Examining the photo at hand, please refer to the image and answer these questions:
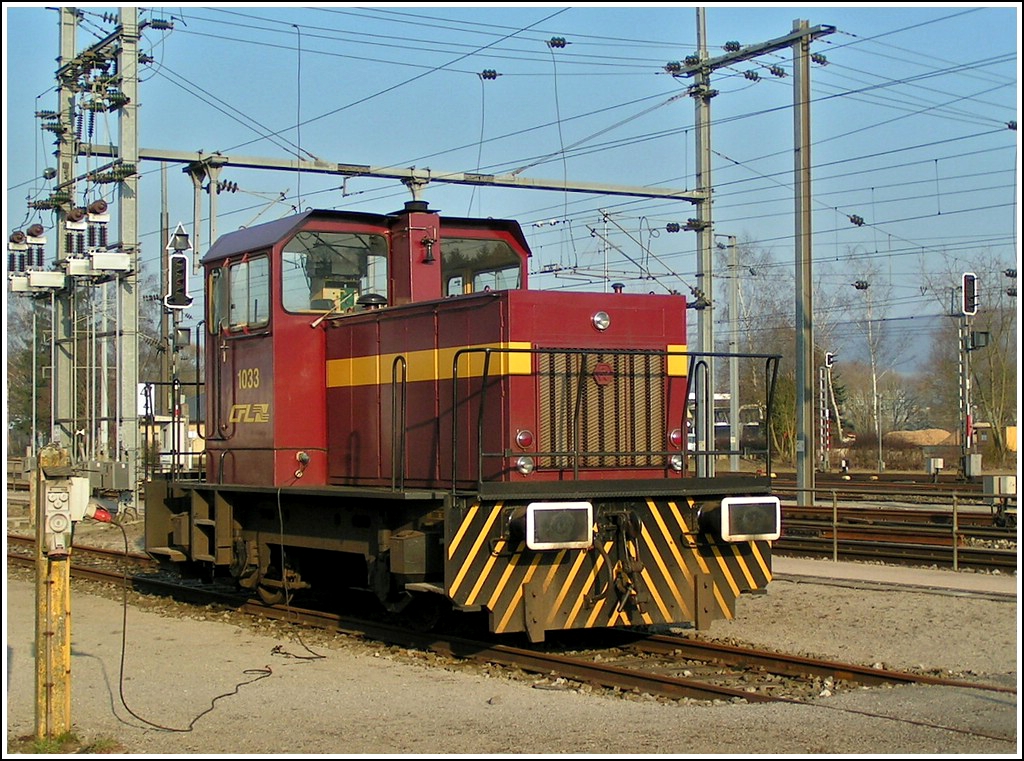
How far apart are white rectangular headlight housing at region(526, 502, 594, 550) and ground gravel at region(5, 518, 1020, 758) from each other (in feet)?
3.10

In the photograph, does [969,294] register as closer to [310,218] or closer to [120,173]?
[120,173]

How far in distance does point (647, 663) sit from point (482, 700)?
1800 millimetres

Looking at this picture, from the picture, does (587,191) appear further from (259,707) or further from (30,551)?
(259,707)

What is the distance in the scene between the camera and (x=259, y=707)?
7273mm

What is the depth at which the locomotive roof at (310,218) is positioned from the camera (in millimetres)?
10367

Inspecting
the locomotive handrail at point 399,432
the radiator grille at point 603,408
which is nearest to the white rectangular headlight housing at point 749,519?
the radiator grille at point 603,408

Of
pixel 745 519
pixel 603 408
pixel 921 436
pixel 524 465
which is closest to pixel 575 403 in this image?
pixel 603 408

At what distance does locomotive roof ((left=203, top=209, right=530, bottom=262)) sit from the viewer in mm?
10367

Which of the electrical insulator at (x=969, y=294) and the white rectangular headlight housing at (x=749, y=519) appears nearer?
the white rectangular headlight housing at (x=749, y=519)

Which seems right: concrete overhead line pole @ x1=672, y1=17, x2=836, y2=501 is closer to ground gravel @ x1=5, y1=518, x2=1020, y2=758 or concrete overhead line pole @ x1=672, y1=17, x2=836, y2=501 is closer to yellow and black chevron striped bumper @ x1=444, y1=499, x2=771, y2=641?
ground gravel @ x1=5, y1=518, x2=1020, y2=758

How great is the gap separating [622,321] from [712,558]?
197 centimetres

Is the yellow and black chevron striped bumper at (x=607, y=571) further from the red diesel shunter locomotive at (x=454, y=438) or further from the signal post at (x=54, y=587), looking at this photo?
the signal post at (x=54, y=587)

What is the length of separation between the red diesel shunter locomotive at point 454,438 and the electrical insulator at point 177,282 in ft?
25.6

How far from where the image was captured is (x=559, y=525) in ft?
27.2
